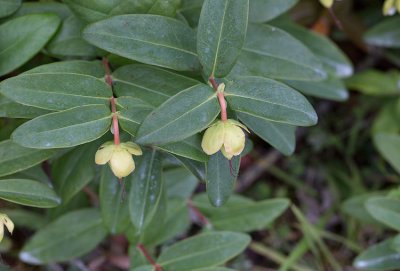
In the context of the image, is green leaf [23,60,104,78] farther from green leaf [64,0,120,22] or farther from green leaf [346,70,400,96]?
green leaf [346,70,400,96]

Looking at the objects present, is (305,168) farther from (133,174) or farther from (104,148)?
(104,148)

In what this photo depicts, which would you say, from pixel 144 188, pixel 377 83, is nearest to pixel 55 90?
pixel 144 188

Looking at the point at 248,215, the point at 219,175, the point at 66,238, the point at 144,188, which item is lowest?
the point at 66,238

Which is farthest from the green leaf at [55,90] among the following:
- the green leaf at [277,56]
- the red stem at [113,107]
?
the green leaf at [277,56]

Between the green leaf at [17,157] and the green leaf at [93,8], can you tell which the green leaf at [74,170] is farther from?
the green leaf at [93,8]

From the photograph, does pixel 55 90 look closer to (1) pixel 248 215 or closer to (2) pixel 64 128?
Result: (2) pixel 64 128

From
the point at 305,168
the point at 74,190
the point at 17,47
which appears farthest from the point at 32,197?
the point at 305,168

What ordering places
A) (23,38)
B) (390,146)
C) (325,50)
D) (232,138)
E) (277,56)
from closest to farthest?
(232,138) → (23,38) → (277,56) → (325,50) → (390,146)
